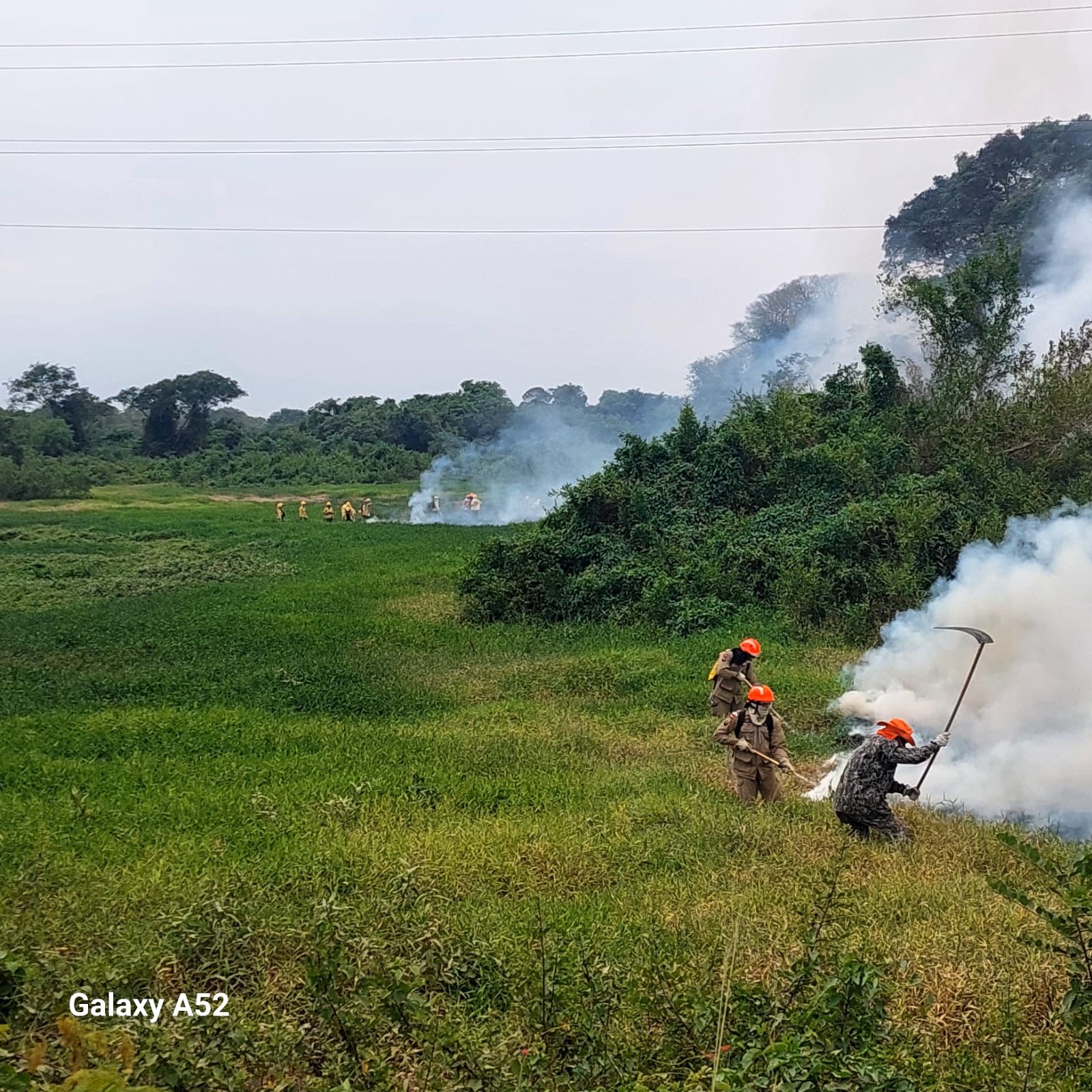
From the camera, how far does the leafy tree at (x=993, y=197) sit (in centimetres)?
Answer: 4397

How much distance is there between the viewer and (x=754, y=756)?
857cm

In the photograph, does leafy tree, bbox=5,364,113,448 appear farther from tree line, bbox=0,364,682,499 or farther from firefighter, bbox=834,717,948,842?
firefighter, bbox=834,717,948,842

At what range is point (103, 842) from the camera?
23.4 ft

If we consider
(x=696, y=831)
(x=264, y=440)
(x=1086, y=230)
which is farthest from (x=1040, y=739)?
(x=264, y=440)

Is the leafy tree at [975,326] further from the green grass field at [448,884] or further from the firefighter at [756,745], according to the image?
the firefighter at [756,745]

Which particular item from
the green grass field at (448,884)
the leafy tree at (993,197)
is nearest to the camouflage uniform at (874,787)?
the green grass field at (448,884)

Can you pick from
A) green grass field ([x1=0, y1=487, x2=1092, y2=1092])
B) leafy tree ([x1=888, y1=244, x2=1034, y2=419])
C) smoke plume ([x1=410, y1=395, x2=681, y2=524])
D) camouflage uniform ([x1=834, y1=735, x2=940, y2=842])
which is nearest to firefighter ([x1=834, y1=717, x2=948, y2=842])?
camouflage uniform ([x1=834, y1=735, x2=940, y2=842])

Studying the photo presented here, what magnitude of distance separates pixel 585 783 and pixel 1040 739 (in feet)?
14.5

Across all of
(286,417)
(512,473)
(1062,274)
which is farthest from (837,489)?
(286,417)

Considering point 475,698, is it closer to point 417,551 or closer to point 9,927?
point 9,927

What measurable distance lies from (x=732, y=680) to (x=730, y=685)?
0.19 ft

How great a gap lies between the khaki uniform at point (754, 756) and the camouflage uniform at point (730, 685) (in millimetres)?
1666

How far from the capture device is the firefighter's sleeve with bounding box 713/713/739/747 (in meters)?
8.54

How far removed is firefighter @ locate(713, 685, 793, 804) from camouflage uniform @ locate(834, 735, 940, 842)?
2.73 ft
